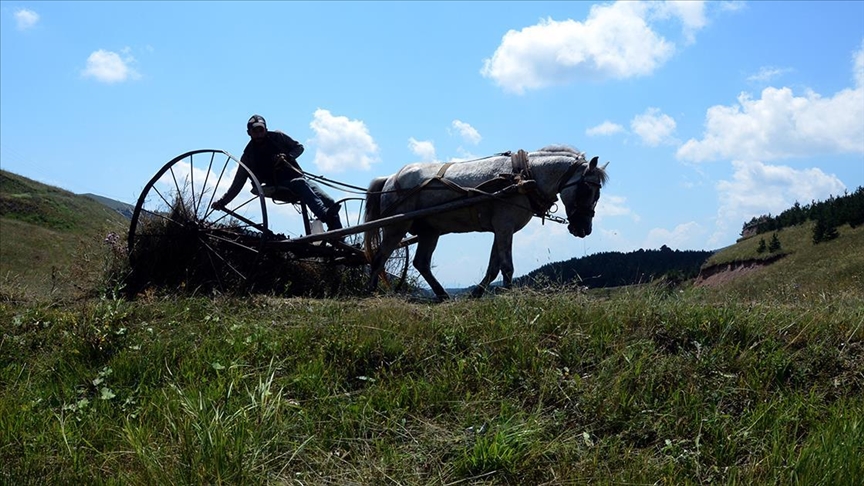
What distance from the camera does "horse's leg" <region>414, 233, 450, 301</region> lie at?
29.7 feet

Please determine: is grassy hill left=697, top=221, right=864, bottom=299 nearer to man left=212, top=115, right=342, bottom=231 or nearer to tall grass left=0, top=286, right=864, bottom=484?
man left=212, top=115, right=342, bottom=231

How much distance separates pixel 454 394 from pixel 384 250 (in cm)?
428

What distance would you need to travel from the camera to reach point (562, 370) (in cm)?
518

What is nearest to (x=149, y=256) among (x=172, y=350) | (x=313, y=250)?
(x=313, y=250)

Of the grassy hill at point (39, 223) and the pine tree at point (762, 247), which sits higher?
the pine tree at point (762, 247)

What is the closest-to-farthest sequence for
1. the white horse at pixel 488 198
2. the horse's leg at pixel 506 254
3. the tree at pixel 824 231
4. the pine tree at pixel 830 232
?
the white horse at pixel 488 198 → the horse's leg at pixel 506 254 → the pine tree at pixel 830 232 → the tree at pixel 824 231

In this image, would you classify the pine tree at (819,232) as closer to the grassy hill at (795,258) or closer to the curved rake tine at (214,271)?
the grassy hill at (795,258)

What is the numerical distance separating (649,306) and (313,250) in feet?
13.5

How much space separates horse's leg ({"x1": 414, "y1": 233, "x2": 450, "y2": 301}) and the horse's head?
6.34ft

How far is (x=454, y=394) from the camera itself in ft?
16.0

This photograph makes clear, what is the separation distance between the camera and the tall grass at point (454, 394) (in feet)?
13.6

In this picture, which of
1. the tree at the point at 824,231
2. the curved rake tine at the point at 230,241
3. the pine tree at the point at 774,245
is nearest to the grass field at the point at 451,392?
the curved rake tine at the point at 230,241

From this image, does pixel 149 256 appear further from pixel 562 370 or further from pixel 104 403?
pixel 562 370

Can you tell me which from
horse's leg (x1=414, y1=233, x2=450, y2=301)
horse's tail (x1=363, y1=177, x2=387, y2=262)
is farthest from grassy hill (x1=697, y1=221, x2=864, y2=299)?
horse's tail (x1=363, y1=177, x2=387, y2=262)
